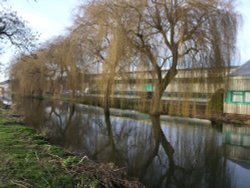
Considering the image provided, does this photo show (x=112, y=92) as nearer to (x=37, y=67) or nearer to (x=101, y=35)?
(x=101, y=35)

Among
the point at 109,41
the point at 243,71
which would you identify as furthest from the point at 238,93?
the point at 109,41

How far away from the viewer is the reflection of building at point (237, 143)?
10503 millimetres

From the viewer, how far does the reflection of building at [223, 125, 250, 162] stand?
414 inches

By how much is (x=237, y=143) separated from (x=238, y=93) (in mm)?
8956

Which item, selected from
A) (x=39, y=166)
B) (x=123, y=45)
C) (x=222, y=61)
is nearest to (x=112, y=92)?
(x=123, y=45)

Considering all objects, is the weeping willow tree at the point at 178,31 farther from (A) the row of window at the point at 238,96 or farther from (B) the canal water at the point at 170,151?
(B) the canal water at the point at 170,151

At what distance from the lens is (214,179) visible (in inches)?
309

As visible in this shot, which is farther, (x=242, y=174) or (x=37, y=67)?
(x=37, y=67)

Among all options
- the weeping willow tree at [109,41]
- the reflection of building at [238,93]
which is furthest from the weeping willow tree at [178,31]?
the reflection of building at [238,93]

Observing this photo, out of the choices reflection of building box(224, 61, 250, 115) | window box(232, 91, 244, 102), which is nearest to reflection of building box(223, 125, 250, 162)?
reflection of building box(224, 61, 250, 115)

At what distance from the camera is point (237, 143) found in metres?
12.7

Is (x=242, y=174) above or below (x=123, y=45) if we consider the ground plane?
below

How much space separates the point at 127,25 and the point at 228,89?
23.8 ft

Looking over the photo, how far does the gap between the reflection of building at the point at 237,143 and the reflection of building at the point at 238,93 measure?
11.8ft
